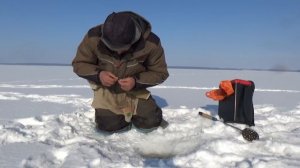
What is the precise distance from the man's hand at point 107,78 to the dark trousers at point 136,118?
0.41 meters

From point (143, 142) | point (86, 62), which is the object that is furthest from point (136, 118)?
point (86, 62)

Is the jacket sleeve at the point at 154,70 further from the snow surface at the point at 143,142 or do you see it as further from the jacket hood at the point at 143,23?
the snow surface at the point at 143,142

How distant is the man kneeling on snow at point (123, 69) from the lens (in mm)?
3109

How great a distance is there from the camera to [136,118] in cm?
360

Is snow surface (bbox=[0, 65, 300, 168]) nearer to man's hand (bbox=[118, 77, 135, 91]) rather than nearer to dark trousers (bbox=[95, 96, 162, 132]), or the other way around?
dark trousers (bbox=[95, 96, 162, 132])

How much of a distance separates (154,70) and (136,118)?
0.52m

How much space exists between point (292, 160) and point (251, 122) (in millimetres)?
1094

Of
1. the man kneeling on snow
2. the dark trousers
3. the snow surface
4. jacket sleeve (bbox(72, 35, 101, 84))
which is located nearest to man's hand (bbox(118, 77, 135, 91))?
the man kneeling on snow

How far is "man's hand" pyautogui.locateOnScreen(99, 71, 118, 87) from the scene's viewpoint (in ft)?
10.6

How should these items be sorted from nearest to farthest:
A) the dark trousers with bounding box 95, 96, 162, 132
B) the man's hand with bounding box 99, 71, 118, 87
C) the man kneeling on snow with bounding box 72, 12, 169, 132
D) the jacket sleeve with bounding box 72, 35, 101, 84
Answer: the man kneeling on snow with bounding box 72, 12, 169, 132 → the man's hand with bounding box 99, 71, 118, 87 → the jacket sleeve with bounding box 72, 35, 101, 84 → the dark trousers with bounding box 95, 96, 162, 132

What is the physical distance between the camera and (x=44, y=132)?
10.8 ft

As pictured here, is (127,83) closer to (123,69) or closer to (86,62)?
(123,69)

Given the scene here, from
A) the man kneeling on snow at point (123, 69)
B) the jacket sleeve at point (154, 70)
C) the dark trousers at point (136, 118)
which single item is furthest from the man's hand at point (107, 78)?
the dark trousers at point (136, 118)

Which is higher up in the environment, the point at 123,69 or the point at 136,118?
the point at 123,69
